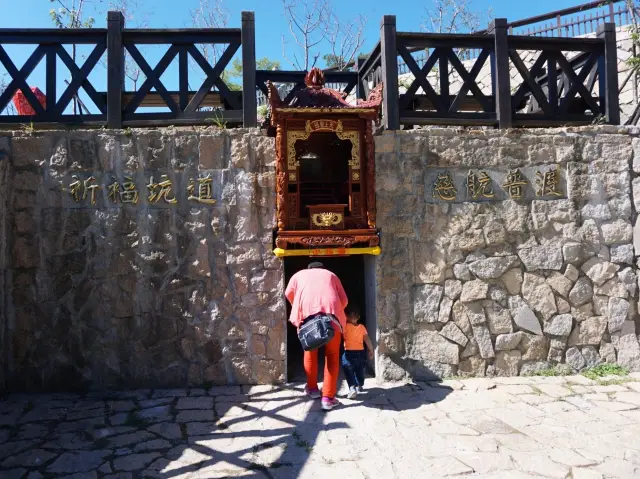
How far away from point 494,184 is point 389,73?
72.9 inches

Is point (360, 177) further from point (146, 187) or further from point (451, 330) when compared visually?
point (146, 187)

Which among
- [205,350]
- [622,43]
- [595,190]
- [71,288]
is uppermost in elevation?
[622,43]

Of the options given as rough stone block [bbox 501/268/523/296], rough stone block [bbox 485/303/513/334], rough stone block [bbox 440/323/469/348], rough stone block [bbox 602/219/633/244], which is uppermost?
rough stone block [bbox 602/219/633/244]

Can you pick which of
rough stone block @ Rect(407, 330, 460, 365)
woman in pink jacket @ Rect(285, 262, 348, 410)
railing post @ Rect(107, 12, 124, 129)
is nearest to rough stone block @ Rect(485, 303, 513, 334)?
rough stone block @ Rect(407, 330, 460, 365)

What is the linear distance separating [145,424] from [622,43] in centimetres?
1325

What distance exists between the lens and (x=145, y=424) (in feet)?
13.8

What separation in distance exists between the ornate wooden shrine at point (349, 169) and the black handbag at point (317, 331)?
923 millimetres

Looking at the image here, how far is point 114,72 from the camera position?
533 cm

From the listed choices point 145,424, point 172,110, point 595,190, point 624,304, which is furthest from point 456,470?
point 172,110

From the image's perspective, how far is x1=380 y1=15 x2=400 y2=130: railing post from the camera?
543 cm

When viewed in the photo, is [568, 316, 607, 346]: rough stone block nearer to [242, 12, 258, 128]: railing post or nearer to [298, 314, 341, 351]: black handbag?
[298, 314, 341, 351]: black handbag

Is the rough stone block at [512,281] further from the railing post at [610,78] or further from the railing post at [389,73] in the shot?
the railing post at [610,78]

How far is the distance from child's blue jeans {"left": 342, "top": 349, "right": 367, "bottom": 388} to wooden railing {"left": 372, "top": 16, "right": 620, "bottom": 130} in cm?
270

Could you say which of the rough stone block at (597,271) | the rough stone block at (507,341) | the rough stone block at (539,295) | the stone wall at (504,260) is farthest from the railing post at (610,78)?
the rough stone block at (507,341)
